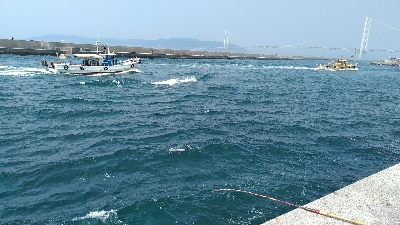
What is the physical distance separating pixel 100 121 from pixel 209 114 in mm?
8242

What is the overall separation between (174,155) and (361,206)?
8.91 meters

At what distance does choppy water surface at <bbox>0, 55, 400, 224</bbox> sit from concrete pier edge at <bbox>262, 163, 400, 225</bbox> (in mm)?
2189

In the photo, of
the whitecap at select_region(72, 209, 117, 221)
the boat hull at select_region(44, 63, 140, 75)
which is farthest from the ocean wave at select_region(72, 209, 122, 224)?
the boat hull at select_region(44, 63, 140, 75)

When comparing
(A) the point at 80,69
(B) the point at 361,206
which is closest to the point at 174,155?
(B) the point at 361,206

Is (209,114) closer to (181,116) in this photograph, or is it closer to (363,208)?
(181,116)

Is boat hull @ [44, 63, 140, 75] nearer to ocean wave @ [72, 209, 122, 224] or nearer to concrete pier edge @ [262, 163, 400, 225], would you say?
ocean wave @ [72, 209, 122, 224]

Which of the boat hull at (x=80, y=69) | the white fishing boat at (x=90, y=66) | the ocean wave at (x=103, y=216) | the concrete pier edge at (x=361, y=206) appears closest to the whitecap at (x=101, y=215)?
the ocean wave at (x=103, y=216)

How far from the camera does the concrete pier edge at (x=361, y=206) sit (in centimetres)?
704

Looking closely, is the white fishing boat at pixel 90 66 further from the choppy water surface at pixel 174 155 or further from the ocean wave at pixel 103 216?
the ocean wave at pixel 103 216

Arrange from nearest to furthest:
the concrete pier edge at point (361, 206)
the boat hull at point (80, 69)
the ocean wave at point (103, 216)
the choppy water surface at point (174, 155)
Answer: the concrete pier edge at point (361, 206), the ocean wave at point (103, 216), the choppy water surface at point (174, 155), the boat hull at point (80, 69)

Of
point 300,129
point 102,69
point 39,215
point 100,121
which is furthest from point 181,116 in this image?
point 102,69

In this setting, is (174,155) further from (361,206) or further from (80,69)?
(80,69)

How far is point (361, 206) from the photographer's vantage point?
25.2ft

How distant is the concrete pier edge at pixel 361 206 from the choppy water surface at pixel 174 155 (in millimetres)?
2189
